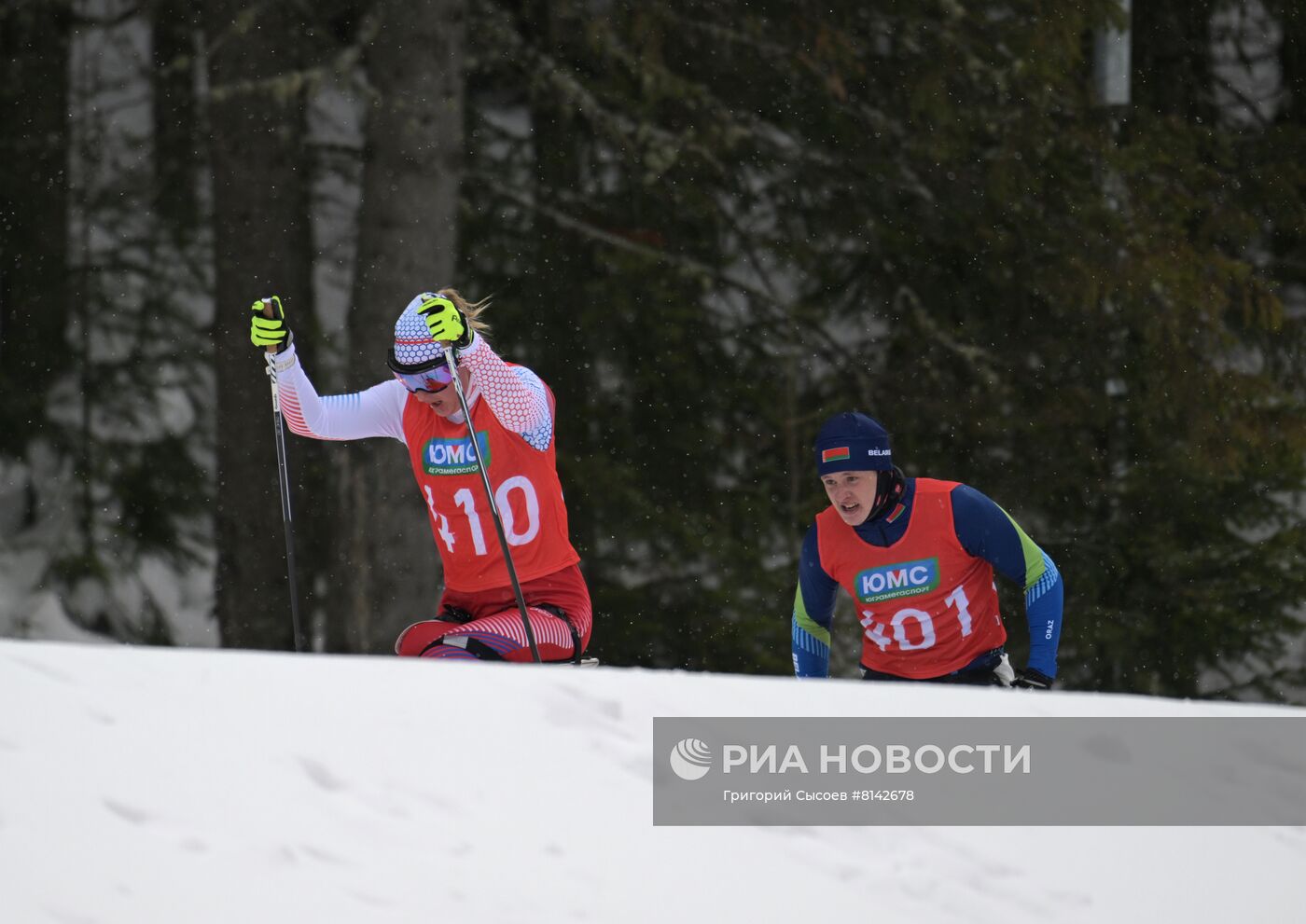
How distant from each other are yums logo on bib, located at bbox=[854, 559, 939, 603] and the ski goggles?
1675mm

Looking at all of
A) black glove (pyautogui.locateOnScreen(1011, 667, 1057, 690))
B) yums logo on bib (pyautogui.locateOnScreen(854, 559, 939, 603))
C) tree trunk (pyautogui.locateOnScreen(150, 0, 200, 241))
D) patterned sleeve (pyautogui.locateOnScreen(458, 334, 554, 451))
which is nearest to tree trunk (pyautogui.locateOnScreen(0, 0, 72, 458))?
tree trunk (pyautogui.locateOnScreen(150, 0, 200, 241))

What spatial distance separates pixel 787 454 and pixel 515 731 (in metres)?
8.34

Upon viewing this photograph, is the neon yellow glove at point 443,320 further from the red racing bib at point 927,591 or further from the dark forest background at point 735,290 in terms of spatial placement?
the dark forest background at point 735,290

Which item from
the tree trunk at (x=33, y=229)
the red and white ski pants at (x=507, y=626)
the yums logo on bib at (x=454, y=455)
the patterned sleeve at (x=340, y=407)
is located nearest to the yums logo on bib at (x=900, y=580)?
the red and white ski pants at (x=507, y=626)

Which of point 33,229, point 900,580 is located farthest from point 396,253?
point 33,229

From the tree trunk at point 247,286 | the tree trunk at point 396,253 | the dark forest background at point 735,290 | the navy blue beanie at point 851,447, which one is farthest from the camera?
the dark forest background at point 735,290

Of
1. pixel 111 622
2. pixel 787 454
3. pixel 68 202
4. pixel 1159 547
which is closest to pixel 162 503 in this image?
pixel 111 622

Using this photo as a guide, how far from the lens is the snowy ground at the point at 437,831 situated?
2660mm

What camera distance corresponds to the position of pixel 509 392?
5.38 metres

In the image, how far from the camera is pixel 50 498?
13.1 metres

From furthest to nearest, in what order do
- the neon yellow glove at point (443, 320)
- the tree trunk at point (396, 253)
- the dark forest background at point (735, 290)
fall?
the dark forest background at point (735, 290) < the tree trunk at point (396, 253) < the neon yellow glove at point (443, 320)

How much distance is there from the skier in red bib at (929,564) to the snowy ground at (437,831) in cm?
194


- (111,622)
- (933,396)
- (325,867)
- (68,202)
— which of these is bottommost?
(111,622)

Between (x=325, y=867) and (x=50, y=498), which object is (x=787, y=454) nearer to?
(x=50, y=498)
